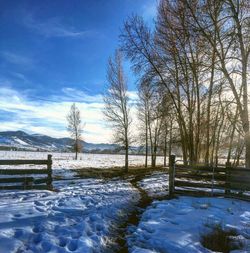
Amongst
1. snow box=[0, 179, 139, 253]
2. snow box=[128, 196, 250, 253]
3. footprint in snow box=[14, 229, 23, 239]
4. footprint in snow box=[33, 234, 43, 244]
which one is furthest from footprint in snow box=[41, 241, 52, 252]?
snow box=[128, 196, 250, 253]

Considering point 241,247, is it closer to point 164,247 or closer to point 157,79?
point 164,247

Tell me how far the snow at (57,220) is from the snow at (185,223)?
87 cm

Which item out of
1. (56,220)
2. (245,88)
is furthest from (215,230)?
(245,88)

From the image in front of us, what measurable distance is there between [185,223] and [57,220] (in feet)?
11.5

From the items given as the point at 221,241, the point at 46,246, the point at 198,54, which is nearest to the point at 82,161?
the point at 198,54

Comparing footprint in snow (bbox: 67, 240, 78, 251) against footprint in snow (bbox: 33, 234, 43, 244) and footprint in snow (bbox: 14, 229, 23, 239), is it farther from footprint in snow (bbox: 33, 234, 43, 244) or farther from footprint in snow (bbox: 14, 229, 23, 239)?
footprint in snow (bbox: 14, 229, 23, 239)

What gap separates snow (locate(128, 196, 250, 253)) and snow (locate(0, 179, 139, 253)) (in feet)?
2.87

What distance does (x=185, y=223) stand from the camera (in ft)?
28.5

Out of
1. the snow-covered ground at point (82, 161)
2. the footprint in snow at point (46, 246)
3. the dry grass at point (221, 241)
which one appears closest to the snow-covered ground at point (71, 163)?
the snow-covered ground at point (82, 161)

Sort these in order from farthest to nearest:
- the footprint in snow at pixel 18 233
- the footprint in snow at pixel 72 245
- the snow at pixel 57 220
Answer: the footprint in snow at pixel 18 233
the snow at pixel 57 220
the footprint in snow at pixel 72 245

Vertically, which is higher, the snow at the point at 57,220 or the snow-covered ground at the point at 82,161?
the snow-covered ground at the point at 82,161

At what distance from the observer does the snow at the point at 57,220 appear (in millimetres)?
6573

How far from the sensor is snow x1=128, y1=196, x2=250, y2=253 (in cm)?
699

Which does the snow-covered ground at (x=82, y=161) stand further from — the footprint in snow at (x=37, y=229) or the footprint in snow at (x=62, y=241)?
the footprint in snow at (x=62, y=241)
